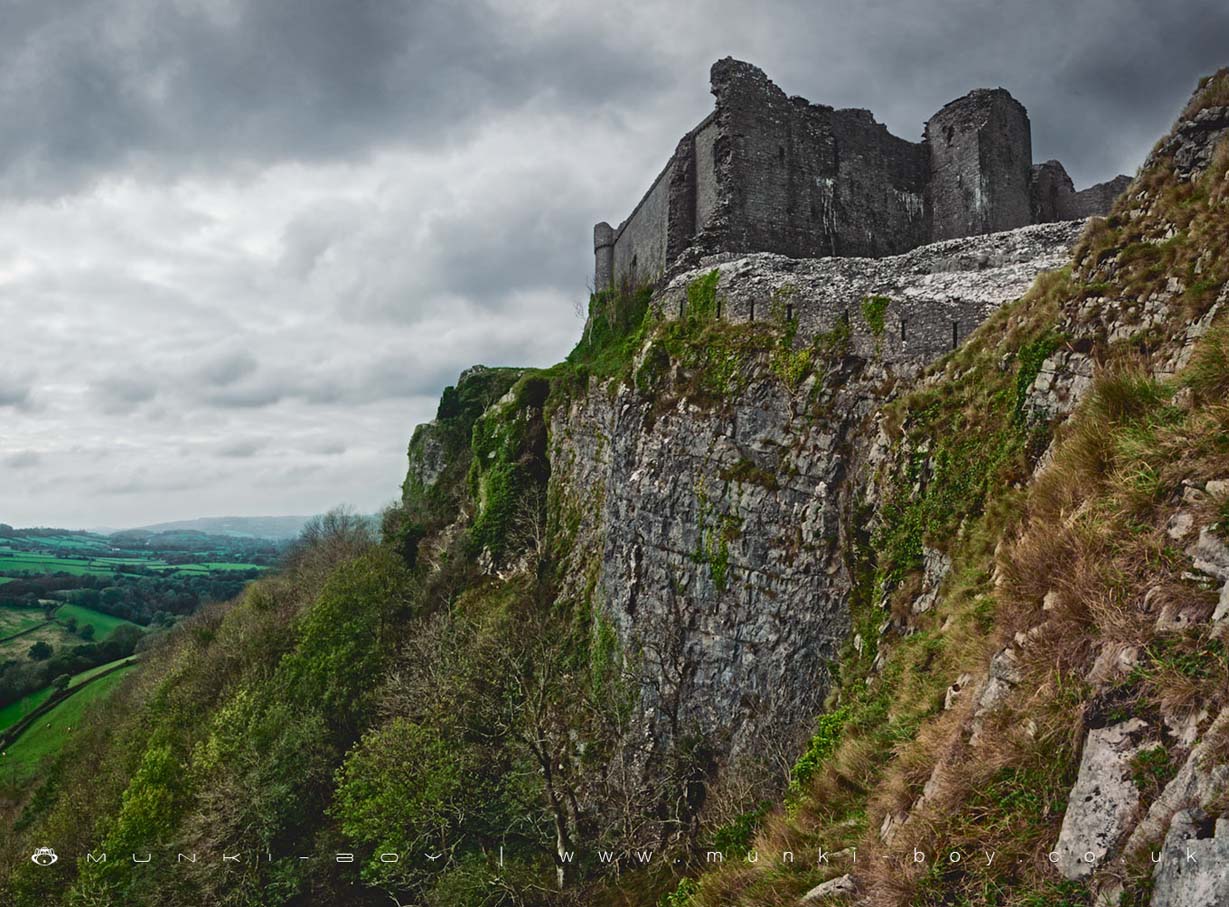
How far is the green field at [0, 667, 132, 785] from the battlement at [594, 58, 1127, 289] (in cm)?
4693

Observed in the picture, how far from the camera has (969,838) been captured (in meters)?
4.53

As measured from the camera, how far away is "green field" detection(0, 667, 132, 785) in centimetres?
4031

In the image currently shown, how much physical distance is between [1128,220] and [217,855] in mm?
29524

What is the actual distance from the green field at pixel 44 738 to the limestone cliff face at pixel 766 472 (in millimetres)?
41495

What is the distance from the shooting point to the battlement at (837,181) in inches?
930

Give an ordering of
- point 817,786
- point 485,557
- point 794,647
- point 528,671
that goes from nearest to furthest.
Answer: point 817,786 → point 794,647 → point 528,671 → point 485,557

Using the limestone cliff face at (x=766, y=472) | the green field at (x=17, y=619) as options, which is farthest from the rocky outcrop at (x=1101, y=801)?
the green field at (x=17, y=619)

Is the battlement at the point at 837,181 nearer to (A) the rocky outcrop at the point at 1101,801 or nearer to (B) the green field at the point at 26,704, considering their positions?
(A) the rocky outcrop at the point at 1101,801

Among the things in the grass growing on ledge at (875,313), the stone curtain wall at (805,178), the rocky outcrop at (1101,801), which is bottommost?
the rocky outcrop at (1101,801)

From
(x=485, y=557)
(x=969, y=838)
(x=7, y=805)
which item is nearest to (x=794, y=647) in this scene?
(x=969, y=838)

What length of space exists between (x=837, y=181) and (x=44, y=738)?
60025 mm

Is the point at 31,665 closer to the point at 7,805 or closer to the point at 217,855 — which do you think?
the point at 7,805

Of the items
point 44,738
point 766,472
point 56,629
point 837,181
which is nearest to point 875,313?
point 766,472

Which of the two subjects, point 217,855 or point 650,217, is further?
point 650,217
